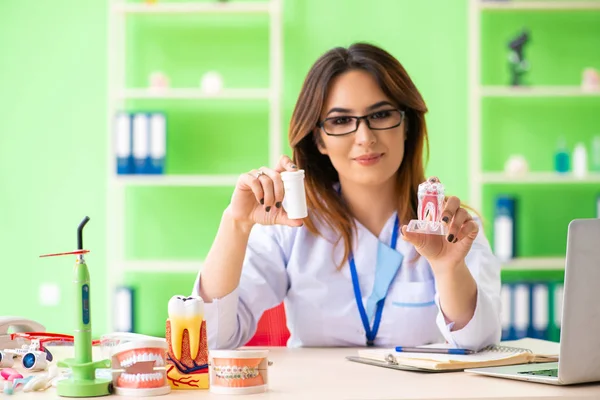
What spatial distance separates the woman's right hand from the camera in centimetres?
180

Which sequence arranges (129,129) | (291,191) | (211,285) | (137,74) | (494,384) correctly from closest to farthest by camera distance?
1. (494,384)
2. (291,191)
3. (211,285)
4. (129,129)
5. (137,74)

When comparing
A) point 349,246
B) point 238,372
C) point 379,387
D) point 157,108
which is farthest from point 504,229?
point 238,372

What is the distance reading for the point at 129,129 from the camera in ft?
13.9

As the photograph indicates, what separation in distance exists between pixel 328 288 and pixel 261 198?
437mm

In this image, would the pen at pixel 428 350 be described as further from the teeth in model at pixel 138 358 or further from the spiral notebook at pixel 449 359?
the teeth in model at pixel 138 358

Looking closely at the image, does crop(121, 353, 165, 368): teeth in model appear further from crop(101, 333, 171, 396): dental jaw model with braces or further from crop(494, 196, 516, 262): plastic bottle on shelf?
crop(494, 196, 516, 262): plastic bottle on shelf

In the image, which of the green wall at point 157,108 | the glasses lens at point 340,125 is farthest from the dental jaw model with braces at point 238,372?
the green wall at point 157,108

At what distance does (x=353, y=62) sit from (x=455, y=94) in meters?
2.48

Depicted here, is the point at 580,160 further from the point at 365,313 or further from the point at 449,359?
the point at 449,359

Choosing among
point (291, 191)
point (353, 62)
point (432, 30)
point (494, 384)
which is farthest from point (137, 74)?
point (494, 384)

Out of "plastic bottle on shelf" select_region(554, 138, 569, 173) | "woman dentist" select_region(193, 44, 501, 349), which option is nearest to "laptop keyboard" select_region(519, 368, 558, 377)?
"woman dentist" select_region(193, 44, 501, 349)

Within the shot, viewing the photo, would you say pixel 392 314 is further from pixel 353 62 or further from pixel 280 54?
pixel 280 54

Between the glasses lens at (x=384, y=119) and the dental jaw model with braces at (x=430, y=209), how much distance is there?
0.47 meters

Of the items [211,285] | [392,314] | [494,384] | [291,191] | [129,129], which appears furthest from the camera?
[129,129]
